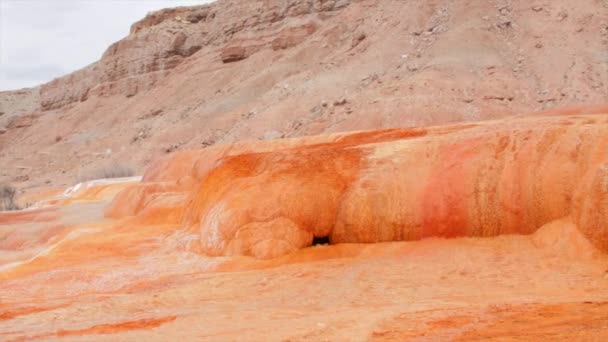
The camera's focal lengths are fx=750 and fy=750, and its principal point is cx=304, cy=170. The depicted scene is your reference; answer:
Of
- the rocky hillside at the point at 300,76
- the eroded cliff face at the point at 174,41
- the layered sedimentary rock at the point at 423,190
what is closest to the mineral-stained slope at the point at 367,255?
the layered sedimentary rock at the point at 423,190

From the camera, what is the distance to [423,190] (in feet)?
29.7

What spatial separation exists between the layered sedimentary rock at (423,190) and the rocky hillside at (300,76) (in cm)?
1236

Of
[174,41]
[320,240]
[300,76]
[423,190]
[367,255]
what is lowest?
[367,255]

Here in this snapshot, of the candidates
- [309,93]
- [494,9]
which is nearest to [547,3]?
[494,9]

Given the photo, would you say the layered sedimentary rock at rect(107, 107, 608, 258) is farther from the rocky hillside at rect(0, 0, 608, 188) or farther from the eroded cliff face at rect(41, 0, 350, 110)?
the eroded cliff face at rect(41, 0, 350, 110)

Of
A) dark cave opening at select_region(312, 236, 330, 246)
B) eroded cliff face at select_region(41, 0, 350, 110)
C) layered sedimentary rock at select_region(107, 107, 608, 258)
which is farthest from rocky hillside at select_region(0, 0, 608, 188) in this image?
dark cave opening at select_region(312, 236, 330, 246)

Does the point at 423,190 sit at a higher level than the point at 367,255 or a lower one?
higher

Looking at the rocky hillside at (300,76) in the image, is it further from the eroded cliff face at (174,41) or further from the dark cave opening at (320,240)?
the dark cave opening at (320,240)

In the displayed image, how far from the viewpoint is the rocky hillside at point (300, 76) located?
23281mm

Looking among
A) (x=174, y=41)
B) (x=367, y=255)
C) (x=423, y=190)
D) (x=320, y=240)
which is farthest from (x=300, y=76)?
Answer: (x=367, y=255)

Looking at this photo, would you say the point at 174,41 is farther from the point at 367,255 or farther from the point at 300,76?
the point at 367,255

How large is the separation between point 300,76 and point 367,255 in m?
23.9

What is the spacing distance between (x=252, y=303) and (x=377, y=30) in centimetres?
2493

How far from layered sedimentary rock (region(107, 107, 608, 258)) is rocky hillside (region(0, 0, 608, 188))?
1236 cm
